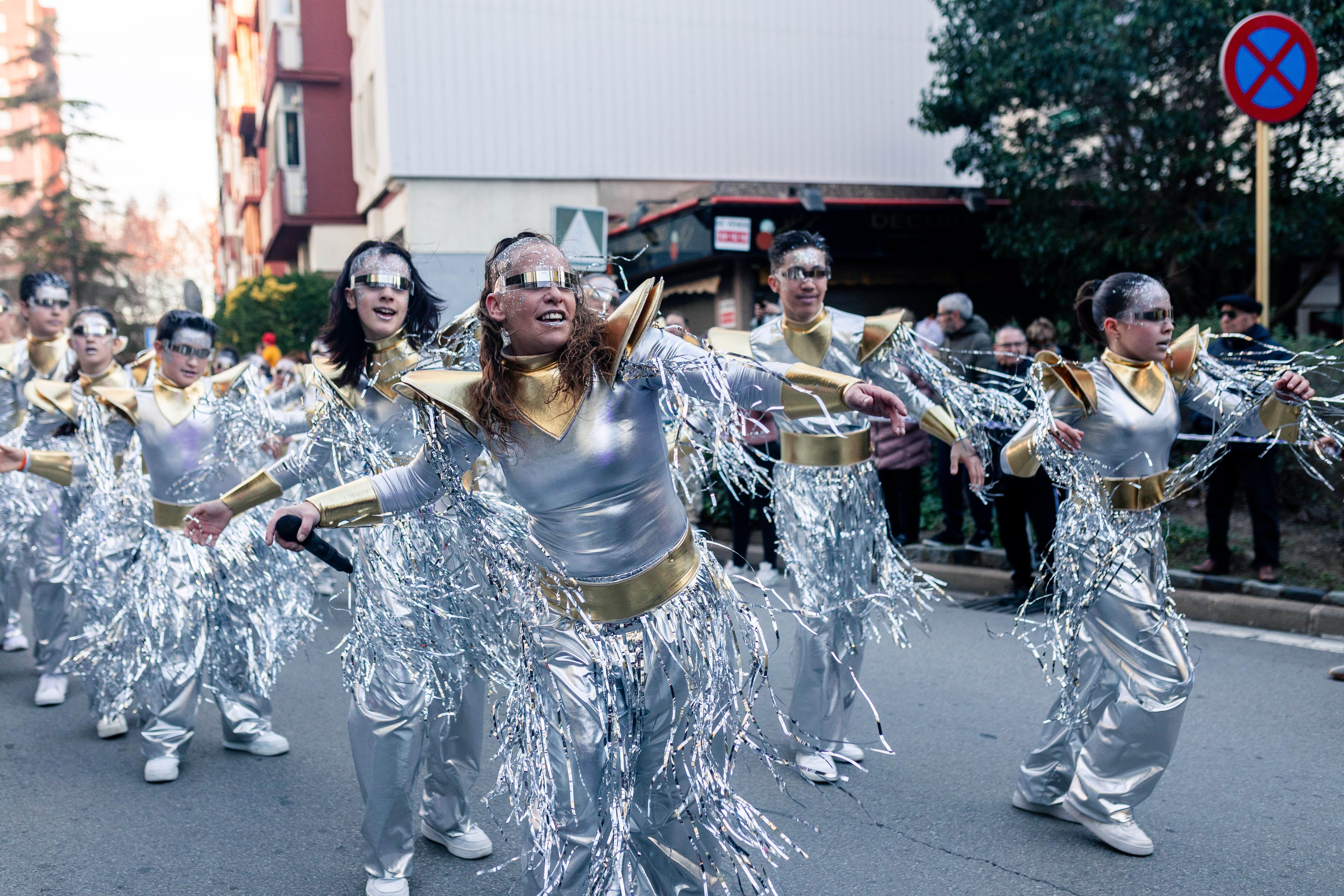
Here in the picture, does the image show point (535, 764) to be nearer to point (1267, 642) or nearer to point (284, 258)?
point (1267, 642)

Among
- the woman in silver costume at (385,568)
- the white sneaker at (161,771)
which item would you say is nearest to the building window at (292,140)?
the white sneaker at (161,771)

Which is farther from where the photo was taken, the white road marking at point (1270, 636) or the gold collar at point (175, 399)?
the white road marking at point (1270, 636)

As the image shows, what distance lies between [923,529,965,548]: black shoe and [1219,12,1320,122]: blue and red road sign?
3.29m

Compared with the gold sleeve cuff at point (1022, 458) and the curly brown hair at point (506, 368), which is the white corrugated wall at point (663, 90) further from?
the curly brown hair at point (506, 368)

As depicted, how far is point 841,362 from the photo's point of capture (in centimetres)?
452

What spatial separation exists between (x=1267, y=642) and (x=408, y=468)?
16.4 ft

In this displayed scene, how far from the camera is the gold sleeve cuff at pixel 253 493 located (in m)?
3.42

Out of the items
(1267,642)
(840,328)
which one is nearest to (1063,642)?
(840,328)

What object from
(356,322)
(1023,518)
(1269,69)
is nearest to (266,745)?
(356,322)

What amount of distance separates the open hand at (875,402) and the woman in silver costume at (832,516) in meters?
1.77

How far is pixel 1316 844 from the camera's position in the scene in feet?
11.8

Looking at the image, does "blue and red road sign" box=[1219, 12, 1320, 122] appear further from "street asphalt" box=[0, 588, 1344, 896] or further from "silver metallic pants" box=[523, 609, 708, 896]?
"silver metallic pants" box=[523, 609, 708, 896]

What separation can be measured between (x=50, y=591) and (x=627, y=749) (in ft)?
15.2

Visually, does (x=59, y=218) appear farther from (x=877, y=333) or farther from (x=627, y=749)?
(x=627, y=749)
